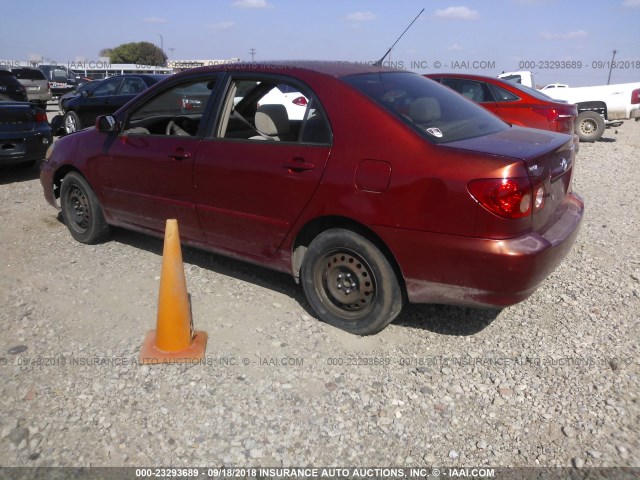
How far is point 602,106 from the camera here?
1287 cm

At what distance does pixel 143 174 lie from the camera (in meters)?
4.23

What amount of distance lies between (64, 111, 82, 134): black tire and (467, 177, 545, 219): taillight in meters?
11.2

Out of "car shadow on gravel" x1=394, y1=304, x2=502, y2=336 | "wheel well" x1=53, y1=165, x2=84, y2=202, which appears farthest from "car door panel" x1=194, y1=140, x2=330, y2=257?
"wheel well" x1=53, y1=165, x2=84, y2=202

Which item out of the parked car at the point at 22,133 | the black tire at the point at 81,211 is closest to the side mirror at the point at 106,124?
the black tire at the point at 81,211

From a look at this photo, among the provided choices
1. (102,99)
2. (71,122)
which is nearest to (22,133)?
(102,99)

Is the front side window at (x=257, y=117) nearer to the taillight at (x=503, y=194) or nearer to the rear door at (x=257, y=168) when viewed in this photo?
the rear door at (x=257, y=168)

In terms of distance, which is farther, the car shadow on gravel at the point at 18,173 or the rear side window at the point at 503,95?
the rear side window at the point at 503,95

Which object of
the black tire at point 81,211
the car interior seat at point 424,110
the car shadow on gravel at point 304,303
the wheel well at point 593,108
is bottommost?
the car shadow on gravel at point 304,303

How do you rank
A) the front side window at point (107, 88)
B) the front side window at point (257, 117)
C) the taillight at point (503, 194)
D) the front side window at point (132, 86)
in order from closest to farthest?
the taillight at point (503, 194)
the front side window at point (257, 117)
the front side window at point (132, 86)
the front side window at point (107, 88)

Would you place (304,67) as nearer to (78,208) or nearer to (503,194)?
(503,194)

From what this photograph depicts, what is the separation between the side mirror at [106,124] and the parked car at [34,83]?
57.6 ft

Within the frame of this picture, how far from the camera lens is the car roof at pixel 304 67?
3523mm

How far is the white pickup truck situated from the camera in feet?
41.6

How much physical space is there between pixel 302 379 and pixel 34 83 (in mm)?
20835
